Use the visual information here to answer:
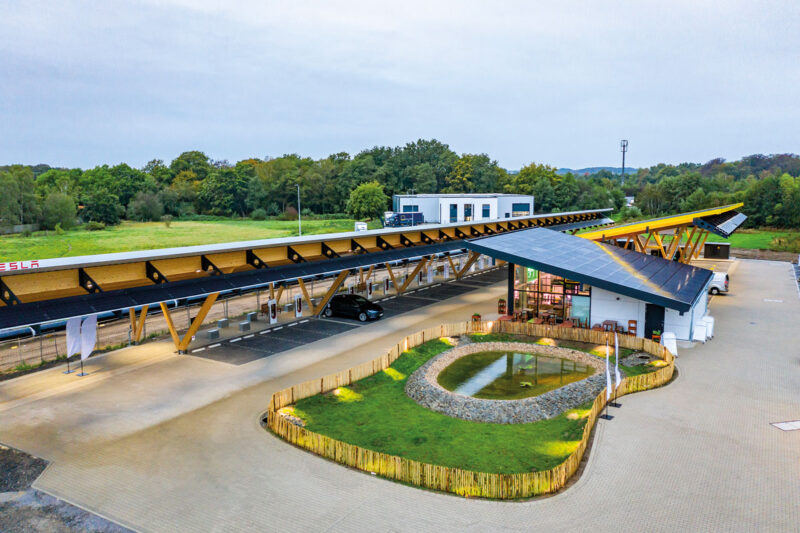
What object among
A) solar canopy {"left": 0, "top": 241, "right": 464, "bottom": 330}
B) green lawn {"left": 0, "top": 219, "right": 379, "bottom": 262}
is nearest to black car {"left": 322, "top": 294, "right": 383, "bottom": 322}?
solar canopy {"left": 0, "top": 241, "right": 464, "bottom": 330}

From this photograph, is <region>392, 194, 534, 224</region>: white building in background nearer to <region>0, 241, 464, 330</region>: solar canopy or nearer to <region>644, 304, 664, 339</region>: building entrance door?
<region>0, 241, 464, 330</region>: solar canopy

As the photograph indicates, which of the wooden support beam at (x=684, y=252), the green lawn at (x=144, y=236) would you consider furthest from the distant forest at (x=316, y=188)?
the wooden support beam at (x=684, y=252)

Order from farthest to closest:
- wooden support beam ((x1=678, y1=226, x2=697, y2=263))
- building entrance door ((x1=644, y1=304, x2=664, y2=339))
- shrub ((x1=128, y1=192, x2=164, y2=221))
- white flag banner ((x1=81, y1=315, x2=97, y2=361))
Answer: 1. shrub ((x1=128, y1=192, x2=164, y2=221))
2. wooden support beam ((x1=678, y1=226, x2=697, y2=263))
3. building entrance door ((x1=644, y1=304, x2=664, y2=339))
4. white flag banner ((x1=81, y1=315, x2=97, y2=361))

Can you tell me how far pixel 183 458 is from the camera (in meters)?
15.3

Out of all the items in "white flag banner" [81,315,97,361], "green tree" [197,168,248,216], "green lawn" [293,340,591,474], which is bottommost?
"green lawn" [293,340,591,474]

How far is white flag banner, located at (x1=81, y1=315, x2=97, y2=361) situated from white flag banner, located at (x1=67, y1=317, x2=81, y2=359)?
8.7 inches

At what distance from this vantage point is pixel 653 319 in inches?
1077

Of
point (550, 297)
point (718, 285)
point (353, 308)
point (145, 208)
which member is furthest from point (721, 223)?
point (145, 208)

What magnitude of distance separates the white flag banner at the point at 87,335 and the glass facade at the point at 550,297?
22.4 metres

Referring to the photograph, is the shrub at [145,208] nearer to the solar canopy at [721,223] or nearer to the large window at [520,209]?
the large window at [520,209]

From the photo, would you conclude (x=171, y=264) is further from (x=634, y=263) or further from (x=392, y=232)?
(x=634, y=263)

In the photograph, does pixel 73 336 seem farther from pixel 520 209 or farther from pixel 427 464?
pixel 520 209

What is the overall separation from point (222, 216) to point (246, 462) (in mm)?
114246

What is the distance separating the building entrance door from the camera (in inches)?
1072
